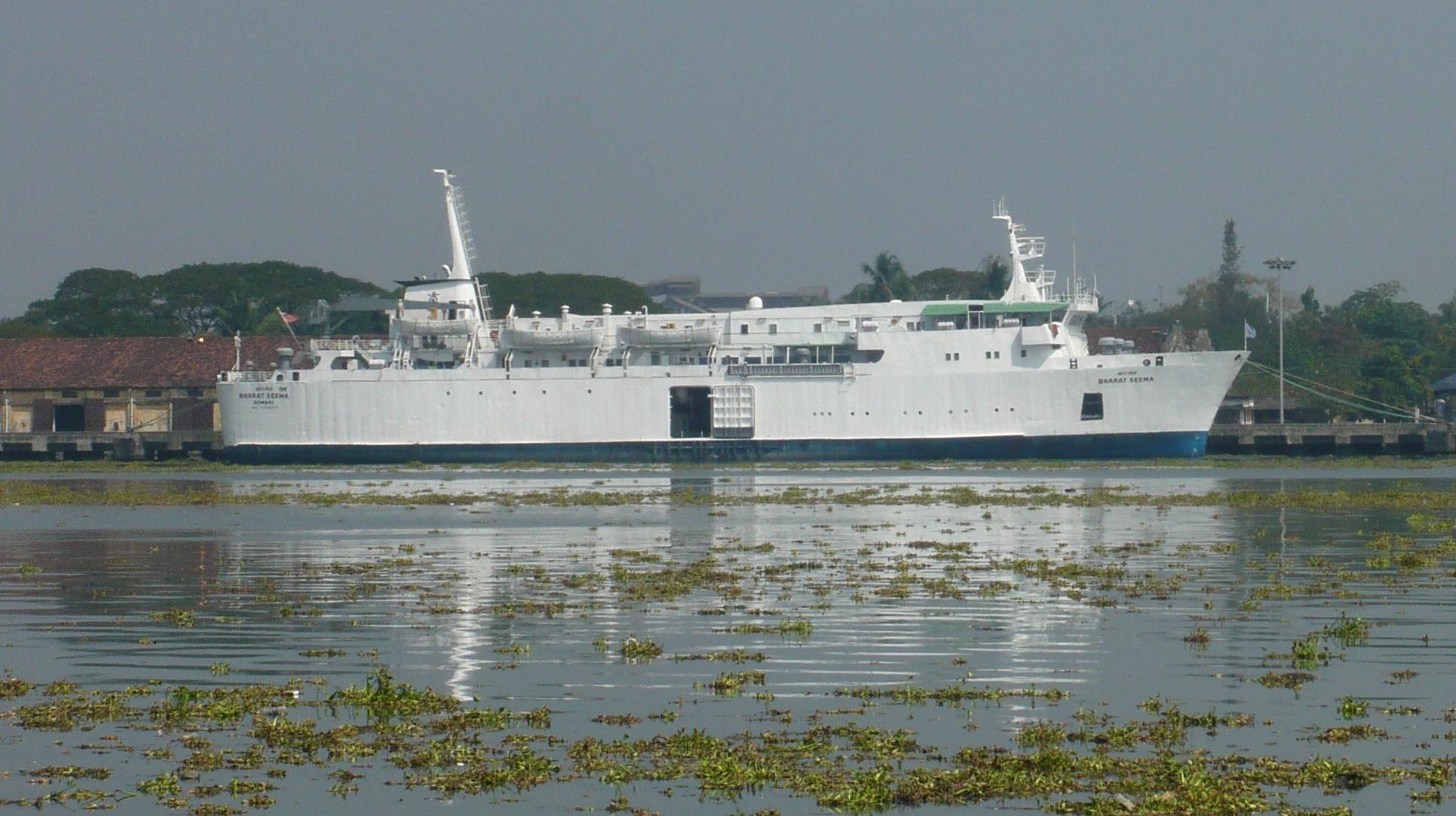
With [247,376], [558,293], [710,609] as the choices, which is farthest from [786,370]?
[558,293]

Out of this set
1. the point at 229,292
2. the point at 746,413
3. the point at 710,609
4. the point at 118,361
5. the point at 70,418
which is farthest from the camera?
the point at 229,292

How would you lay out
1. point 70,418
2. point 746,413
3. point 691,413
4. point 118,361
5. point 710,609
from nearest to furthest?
point 710,609, point 746,413, point 691,413, point 70,418, point 118,361

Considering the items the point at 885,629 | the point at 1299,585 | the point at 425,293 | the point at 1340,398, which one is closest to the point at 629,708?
the point at 885,629

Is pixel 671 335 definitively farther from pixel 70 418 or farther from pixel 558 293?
pixel 558 293

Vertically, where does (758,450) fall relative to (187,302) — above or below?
below

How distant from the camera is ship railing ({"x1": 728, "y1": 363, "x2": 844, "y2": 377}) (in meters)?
52.0

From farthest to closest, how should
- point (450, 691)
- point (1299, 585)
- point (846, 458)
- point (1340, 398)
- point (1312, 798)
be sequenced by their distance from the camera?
point (1340, 398) → point (846, 458) → point (1299, 585) → point (450, 691) → point (1312, 798)

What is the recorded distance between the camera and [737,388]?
172 feet

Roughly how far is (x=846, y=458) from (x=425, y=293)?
50.8ft

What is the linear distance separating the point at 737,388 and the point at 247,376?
16502 millimetres

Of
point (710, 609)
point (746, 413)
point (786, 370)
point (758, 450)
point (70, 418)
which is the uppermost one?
point (786, 370)

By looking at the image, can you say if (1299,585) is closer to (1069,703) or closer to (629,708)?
(1069,703)

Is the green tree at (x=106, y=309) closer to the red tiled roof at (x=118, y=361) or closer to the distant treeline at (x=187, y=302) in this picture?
the distant treeline at (x=187, y=302)

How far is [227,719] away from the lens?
10.3 meters
